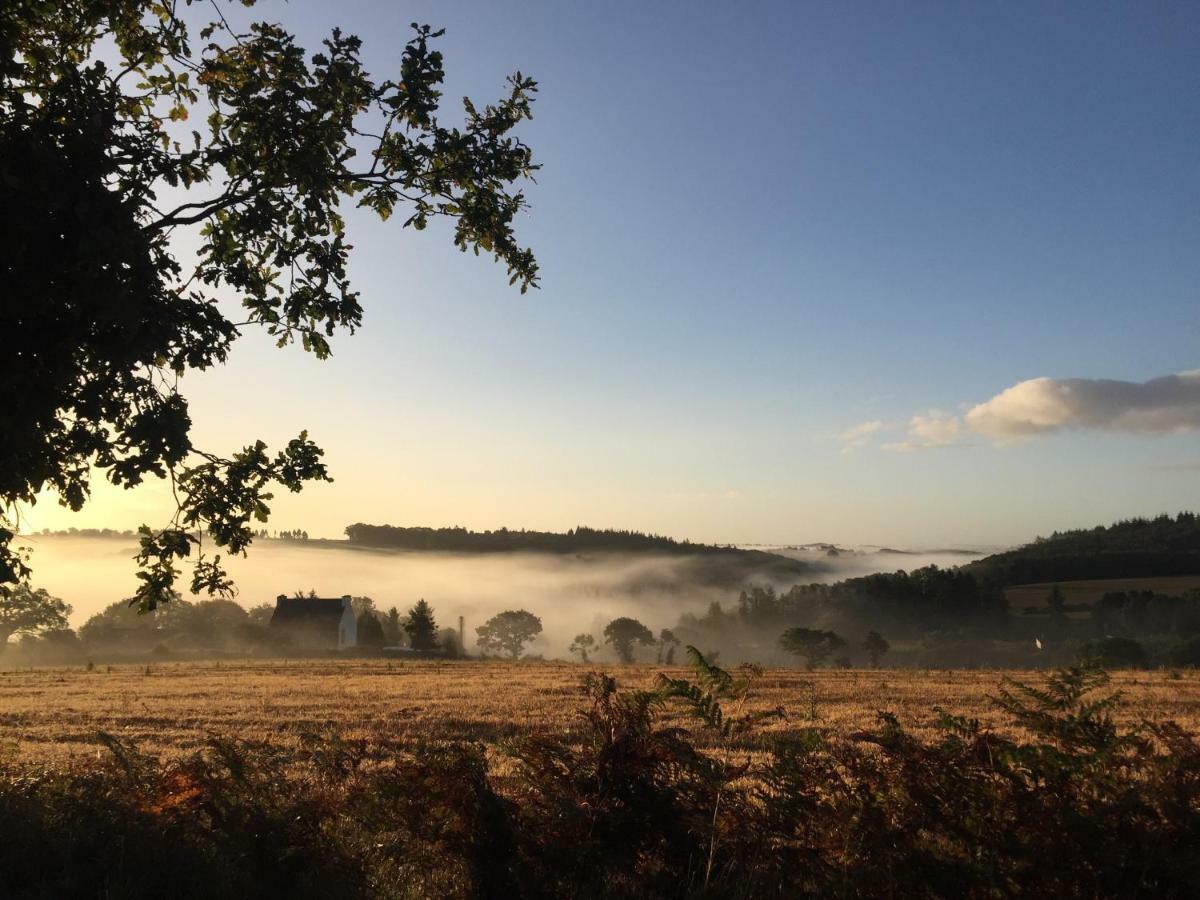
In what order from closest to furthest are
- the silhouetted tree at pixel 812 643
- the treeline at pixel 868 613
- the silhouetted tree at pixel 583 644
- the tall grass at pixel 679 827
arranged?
the tall grass at pixel 679 827
the silhouetted tree at pixel 812 643
the treeline at pixel 868 613
the silhouetted tree at pixel 583 644

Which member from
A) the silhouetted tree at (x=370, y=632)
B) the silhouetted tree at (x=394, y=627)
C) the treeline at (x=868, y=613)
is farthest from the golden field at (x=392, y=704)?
the silhouetted tree at (x=394, y=627)

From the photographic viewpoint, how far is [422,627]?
223 feet

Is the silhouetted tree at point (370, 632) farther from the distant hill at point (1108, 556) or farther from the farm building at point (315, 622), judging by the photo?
the distant hill at point (1108, 556)

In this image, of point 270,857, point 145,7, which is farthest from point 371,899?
point 145,7

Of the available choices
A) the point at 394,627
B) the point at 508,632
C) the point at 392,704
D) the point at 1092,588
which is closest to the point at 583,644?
the point at 508,632

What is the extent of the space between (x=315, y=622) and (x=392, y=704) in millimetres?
64521

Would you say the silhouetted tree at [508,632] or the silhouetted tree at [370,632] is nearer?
the silhouetted tree at [370,632]

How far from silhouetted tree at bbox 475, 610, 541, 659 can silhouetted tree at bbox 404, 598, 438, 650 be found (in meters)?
51.0

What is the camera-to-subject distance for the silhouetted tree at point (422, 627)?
222ft

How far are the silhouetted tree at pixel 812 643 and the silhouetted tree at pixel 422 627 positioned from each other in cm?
3156

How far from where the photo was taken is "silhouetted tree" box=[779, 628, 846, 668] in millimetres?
68938

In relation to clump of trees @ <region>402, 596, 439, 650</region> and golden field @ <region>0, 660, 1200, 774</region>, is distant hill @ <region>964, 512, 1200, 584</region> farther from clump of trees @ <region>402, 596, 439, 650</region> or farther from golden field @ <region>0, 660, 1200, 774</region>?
golden field @ <region>0, 660, 1200, 774</region>

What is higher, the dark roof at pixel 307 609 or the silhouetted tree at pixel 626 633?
the dark roof at pixel 307 609

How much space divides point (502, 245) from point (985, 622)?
269ft
